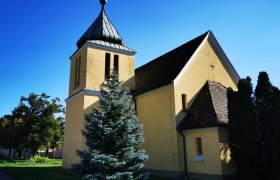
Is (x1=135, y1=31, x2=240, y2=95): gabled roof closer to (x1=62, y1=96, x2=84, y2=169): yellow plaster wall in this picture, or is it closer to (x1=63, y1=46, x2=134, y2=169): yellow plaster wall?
(x1=63, y1=46, x2=134, y2=169): yellow plaster wall

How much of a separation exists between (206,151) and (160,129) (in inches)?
146

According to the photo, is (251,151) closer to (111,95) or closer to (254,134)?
(254,134)

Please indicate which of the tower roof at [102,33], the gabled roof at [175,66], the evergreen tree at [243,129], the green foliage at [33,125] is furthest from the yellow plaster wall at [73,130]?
the green foliage at [33,125]

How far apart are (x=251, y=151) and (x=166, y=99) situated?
6.26m

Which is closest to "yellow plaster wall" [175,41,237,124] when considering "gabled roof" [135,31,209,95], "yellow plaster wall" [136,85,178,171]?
"gabled roof" [135,31,209,95]

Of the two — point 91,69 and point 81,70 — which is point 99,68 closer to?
point 91,69

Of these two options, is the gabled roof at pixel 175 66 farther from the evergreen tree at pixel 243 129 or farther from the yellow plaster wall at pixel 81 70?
the yellow plaster wall at pixel 81 70

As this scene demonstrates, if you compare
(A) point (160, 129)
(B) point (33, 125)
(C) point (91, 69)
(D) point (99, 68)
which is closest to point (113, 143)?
(A) point (160, 129)

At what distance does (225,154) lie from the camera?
1362cm

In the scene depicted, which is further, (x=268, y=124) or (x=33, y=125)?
(x=33, y=125)

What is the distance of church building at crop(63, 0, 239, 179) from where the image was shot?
1426 centimetres

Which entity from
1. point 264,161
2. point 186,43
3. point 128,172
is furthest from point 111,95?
point 186,43

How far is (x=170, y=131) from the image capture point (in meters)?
15.9

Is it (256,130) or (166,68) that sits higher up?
(166,68)
